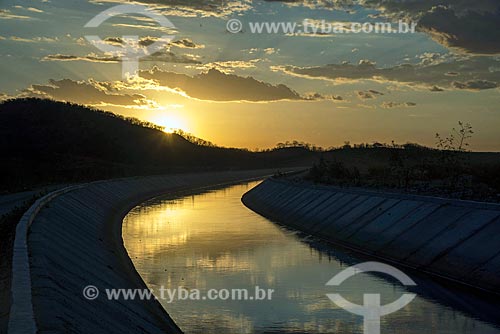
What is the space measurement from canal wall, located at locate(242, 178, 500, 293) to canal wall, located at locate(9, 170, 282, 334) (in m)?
9.95

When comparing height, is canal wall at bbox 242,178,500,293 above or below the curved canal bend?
above

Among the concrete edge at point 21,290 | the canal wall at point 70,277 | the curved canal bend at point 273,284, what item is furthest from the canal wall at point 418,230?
the concrete edge at point 21,290

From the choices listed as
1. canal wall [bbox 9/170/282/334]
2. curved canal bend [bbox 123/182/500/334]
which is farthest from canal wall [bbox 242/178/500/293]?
canal wall [bbox 9/170/282/334]

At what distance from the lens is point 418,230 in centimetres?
2669

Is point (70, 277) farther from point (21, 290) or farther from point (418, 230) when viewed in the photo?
point (418, 230)

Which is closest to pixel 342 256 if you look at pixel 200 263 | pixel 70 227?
pixel 200 263

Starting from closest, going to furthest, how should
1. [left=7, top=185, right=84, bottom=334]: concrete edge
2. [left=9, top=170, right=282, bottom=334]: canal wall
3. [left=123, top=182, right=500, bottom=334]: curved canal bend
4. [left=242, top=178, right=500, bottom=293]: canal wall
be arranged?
1. [left=7, top=185, right=84, bottom=334]: concrete edge
2. [left=9, top=170, right=282, bottom=334]: canal wall
3. [left=123, top=182, right=500, bottom=334]: curved canal bend
4. [left=242, top=178, right=500, bottom=293]: canal wall

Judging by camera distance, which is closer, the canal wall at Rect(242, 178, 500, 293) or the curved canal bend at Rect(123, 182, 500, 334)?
the curved canal bend at Rect(123, 182, 500, 334)

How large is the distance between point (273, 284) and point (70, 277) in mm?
7494

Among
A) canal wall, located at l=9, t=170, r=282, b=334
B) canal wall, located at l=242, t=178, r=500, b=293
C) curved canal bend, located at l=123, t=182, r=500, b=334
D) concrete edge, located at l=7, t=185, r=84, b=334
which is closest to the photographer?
concrete edge, located at l=7, t=185, r=84, b=334

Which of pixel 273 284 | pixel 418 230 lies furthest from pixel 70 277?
pixel 418 230

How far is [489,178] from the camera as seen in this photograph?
4559 cm

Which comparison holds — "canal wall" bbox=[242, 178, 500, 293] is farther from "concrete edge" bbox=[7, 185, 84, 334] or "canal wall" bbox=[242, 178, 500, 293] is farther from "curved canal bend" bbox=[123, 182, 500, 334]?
"concrete edge" bbox=[7, 185, 84, 334]

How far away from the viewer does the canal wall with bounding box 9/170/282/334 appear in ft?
38.6
